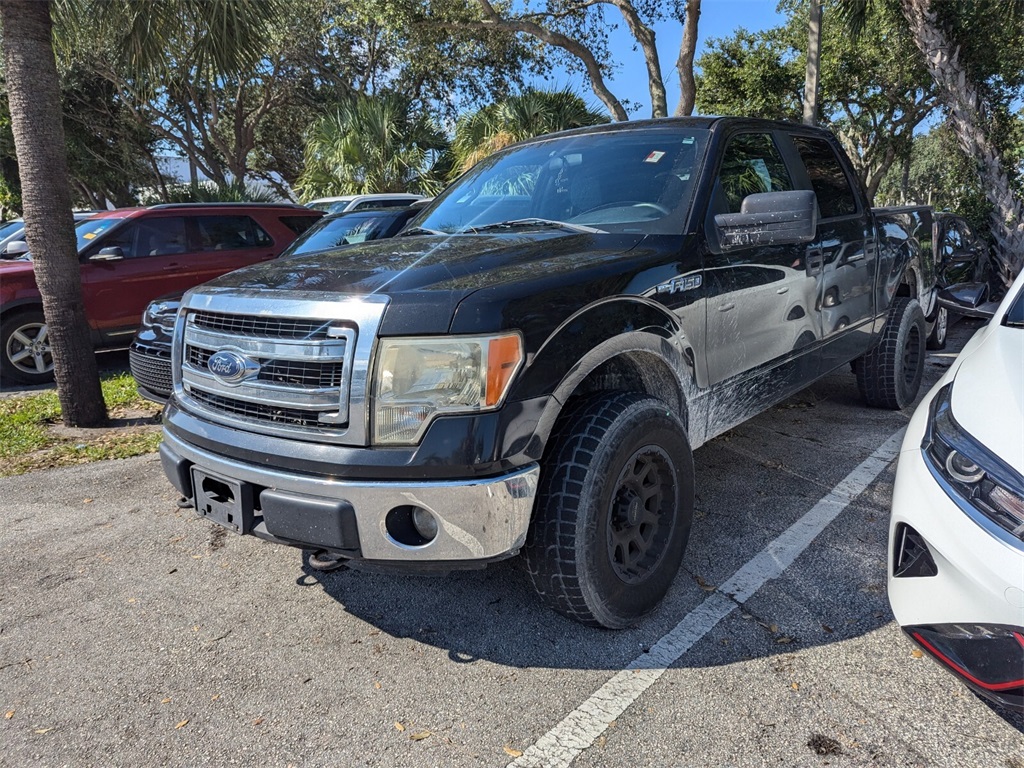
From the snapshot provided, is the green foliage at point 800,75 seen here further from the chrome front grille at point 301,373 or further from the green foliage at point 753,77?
the chrome front grille at point 301,373

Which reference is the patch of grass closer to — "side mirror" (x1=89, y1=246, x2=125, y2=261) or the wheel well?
"side mirror" (x1=89, y1=246, x2=125, y2=261)

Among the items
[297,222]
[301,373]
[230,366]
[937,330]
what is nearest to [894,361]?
[937,330]

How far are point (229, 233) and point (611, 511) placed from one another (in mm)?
7133

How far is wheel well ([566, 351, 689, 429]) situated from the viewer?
2689 millimetres

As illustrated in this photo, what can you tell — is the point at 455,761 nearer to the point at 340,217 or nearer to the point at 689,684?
the point at 689,684

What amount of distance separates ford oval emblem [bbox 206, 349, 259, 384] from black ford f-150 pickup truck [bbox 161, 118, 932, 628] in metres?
0.01

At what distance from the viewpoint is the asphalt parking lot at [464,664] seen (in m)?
2.12

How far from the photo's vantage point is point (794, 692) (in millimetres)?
2305

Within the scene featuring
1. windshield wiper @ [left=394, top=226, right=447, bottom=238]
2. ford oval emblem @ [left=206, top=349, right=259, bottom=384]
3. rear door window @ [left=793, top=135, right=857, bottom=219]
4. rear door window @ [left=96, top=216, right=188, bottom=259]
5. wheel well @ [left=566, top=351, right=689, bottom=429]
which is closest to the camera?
ford oval emblem @ [left=206, top=349, right=259, bottom=384]

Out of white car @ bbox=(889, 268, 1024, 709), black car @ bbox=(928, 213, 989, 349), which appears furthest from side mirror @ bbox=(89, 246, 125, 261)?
black car @ bbox=(928, 213, 989, 349)

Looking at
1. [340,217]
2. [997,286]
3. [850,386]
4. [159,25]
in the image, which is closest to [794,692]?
[850,386]

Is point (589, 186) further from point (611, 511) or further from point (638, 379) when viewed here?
point (611, 511)

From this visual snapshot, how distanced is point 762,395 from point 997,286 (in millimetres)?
9349

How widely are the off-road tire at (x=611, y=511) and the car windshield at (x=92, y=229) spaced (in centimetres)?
691
